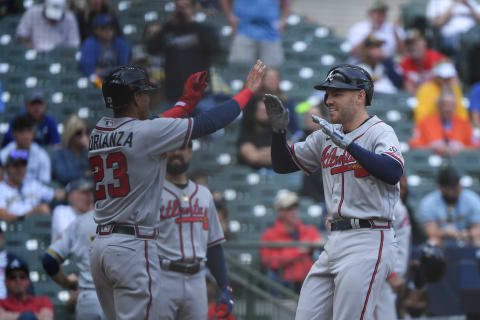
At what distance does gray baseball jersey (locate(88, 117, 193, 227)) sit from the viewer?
4566 mm

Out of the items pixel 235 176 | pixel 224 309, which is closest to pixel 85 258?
pixel 224 309

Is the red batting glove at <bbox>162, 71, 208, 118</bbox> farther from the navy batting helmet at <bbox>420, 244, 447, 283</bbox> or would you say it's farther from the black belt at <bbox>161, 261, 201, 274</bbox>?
the navy batting helmet at <bbox>420, 244, 447, 283</bbox>

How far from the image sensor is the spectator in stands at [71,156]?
841 centimetres

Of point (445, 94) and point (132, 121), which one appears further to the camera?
point (445, 94)

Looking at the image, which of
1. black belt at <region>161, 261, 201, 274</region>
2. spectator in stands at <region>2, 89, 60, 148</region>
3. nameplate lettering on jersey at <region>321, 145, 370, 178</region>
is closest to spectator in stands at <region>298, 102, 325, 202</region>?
spectator in stands at <region>2, 89, 60, 148</region>

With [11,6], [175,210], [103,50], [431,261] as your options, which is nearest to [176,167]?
[175,210]

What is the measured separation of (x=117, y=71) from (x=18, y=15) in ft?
21.9

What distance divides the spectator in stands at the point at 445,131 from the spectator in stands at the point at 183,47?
2.78 meters

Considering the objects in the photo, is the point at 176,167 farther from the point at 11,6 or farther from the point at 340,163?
the point at 11,6

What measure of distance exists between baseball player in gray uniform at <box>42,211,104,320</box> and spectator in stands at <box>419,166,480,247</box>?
3905mm

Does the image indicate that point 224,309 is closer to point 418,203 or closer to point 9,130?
point 9,130

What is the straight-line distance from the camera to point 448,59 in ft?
40.5

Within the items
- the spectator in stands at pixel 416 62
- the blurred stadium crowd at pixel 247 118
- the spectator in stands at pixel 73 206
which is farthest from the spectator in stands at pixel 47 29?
the spectator in stands at pixel 416 62

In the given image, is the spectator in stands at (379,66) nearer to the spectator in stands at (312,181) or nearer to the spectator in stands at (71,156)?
the spectator in stands at (312,181)
